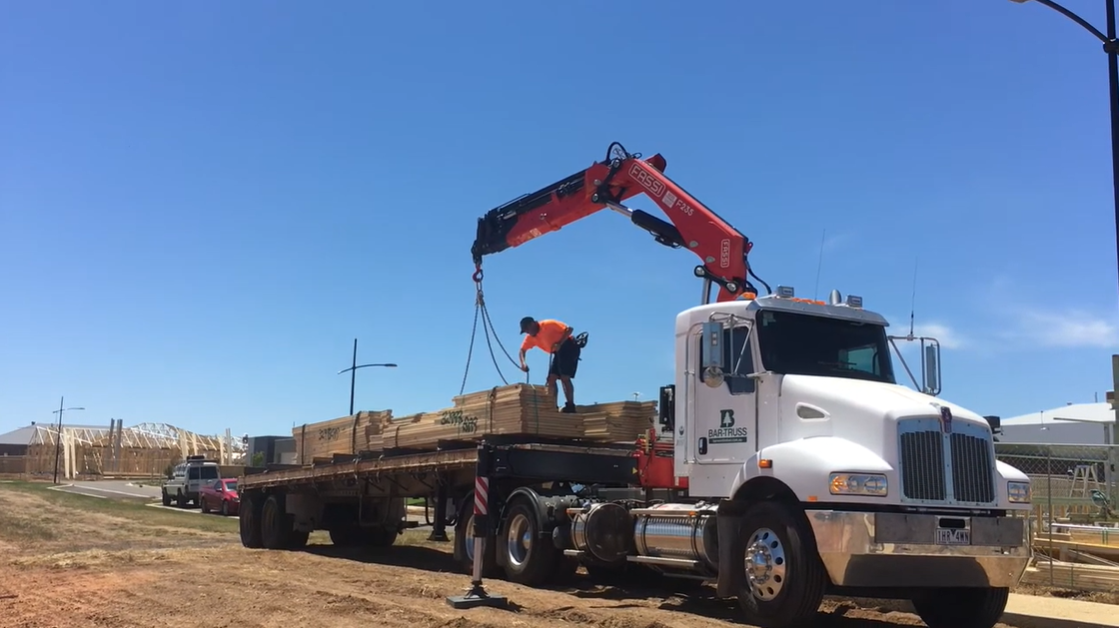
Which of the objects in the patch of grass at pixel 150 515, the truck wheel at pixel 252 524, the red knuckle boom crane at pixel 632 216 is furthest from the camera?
the patch of grass at pixel 150 515

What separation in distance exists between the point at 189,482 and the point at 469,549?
94.7ft

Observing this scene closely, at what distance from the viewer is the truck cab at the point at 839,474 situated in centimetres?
831

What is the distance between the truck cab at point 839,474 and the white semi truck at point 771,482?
0.02 m

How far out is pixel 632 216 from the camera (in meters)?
13.6

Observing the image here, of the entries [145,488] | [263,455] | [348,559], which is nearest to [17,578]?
[348,559]

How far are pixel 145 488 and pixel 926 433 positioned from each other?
183ft

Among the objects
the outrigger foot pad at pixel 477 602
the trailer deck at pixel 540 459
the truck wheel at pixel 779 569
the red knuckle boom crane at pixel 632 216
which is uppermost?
the red knuckle boom crane at pixel 632 216

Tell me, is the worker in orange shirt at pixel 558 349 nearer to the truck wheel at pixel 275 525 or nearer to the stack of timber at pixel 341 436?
the stack of timber at pixel 341 436

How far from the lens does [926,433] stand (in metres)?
8.62

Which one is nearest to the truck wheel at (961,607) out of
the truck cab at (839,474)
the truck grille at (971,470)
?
the truck cab at (839,474)

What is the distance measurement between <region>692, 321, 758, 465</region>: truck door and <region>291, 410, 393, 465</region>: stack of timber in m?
7.64

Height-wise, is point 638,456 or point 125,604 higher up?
point 638,456

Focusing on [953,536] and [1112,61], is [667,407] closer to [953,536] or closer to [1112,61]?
[953,536]

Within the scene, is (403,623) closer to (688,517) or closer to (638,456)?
(688,517)
